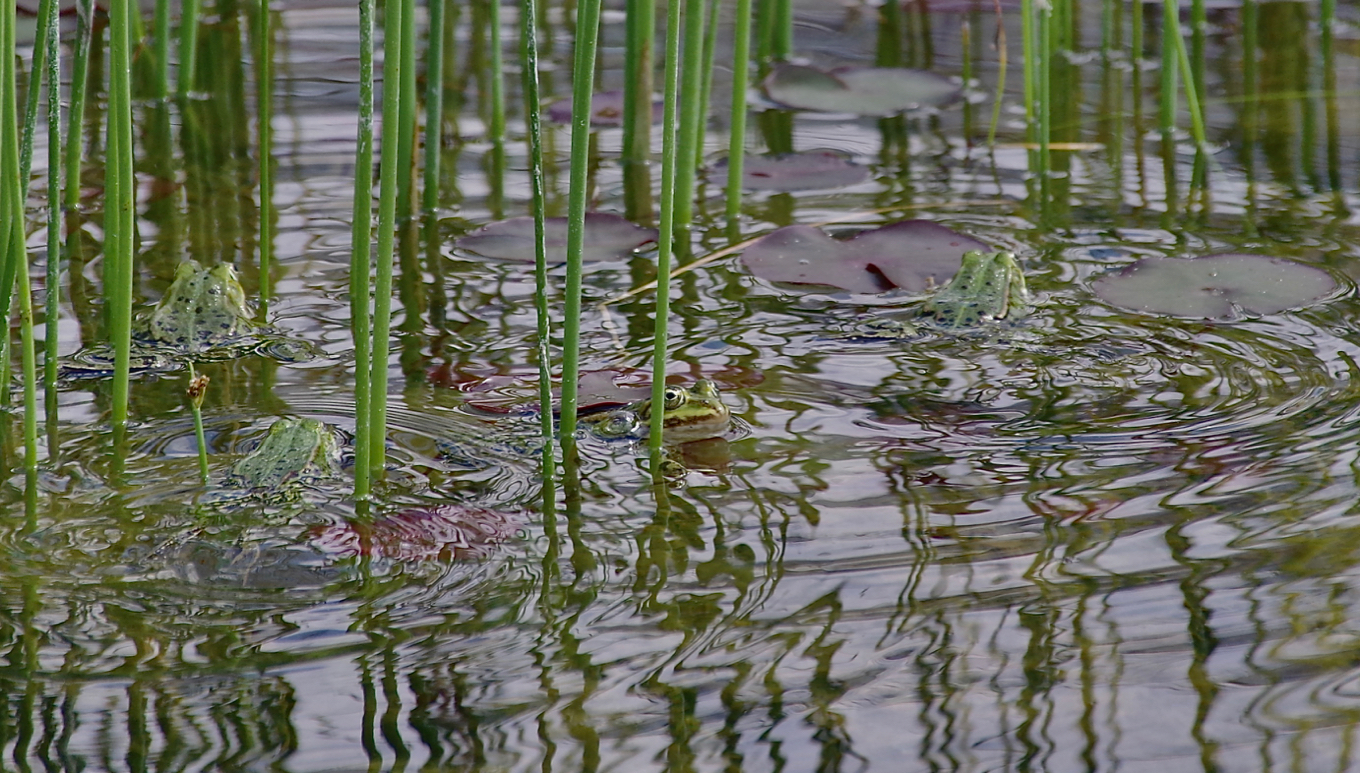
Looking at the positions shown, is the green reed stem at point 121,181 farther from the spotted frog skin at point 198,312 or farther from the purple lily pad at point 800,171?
the purple lily pad at point 800,171

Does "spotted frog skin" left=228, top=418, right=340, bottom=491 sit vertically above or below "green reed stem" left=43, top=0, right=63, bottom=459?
below

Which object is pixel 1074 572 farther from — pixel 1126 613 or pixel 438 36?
pixel 438 36

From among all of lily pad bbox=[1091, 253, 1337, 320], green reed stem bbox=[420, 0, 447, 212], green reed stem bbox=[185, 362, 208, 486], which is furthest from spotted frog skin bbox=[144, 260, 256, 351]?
lily pad bbox=[1091, 253, 1337, 320]

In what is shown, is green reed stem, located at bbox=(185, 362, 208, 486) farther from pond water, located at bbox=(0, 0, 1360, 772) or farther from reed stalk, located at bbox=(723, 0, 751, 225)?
reed stalk, located at bbox=(723, 0, 751, 225)

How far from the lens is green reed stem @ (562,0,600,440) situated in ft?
5.50

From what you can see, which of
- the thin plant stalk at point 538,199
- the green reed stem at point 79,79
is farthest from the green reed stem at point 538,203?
the green reed stem at point 79,79

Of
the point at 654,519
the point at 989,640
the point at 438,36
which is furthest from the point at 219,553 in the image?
the point at 438,36

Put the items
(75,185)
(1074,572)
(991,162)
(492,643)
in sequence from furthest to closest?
(991,162)
(75,185)
(1074,572)
(492,643)

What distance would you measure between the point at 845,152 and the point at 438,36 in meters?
1.10

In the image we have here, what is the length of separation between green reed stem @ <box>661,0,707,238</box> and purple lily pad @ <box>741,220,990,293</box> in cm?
21

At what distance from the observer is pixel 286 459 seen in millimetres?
1867

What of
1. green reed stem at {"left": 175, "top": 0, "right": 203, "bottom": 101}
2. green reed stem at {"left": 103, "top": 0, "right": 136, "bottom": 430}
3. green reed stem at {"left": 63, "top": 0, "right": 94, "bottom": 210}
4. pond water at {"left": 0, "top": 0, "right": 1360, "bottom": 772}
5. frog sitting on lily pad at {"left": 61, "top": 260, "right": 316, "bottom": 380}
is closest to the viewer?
pond water at {"left": 0, "top": 0, "right": 1360, "bottom": 772}

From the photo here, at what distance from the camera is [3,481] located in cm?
192

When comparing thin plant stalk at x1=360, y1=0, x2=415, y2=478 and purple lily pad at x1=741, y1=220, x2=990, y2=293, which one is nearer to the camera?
thin plant stalk at x1=360, y1=0, x2=415, y2=478
